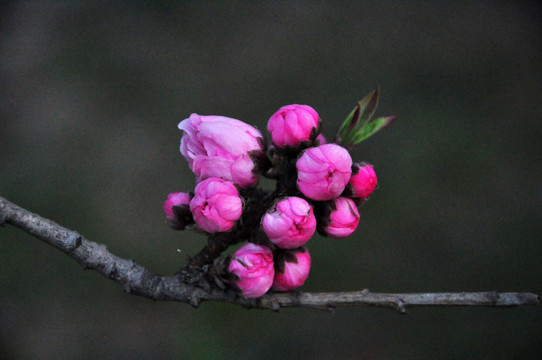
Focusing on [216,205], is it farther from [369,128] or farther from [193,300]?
[369,128]

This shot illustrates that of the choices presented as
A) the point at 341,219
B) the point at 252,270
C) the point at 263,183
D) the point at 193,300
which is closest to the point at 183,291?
the point at 193,300

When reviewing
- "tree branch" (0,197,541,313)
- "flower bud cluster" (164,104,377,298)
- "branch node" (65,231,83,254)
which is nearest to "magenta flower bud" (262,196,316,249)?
"flower bud cluster" (164,104,377,298)

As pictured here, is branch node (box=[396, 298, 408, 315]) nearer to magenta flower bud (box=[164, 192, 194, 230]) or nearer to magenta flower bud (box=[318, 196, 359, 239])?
magenta flower bud (box=[318, 196, 359, 239])

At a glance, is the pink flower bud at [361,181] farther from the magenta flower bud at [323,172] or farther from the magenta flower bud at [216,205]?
the magenta flower bud at [216,205]

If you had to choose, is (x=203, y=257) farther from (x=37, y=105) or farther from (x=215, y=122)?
(x=37, y=105)

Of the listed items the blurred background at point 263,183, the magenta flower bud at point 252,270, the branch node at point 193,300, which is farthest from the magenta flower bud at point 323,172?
the blurred background at point 263,183

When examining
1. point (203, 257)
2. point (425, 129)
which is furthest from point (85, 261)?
point (425, 129)
